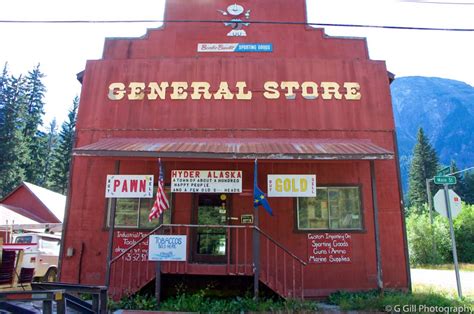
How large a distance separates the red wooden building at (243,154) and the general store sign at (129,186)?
33cm

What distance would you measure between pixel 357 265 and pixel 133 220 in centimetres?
594

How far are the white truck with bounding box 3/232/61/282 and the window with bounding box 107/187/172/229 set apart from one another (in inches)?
184

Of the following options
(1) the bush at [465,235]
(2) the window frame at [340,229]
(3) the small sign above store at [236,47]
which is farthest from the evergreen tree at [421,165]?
(3) the small sign above store at [236,47]

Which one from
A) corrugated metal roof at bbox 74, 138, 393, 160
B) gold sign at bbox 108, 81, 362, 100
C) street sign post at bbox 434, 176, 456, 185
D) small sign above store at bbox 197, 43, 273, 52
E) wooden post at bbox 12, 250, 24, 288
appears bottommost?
wooden post at bbox 12, 250, 24, 288

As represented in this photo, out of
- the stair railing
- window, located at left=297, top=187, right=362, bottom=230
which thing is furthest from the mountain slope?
the stair railing

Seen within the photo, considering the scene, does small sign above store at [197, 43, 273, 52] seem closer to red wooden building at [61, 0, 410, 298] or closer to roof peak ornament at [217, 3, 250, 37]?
red wooden building at [61, 0, 410, 298]

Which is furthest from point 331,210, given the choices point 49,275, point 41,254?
point 49,275

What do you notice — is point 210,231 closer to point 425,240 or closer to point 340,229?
point 340,229

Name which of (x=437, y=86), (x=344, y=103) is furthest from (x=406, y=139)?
(x=344, y=103)

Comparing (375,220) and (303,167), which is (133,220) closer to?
(303,167)

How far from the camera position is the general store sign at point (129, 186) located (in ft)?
28.7

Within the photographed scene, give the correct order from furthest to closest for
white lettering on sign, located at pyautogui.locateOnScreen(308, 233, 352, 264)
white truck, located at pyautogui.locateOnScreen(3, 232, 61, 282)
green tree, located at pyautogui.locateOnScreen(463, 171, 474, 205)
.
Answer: green tree, located at pyautogui.locateOnScreen(463, 171, 474, 205), white truck, located at pyautogui.locateOnScreen(3, 232, 61, 282), white lettering on sign, located at pyautogui.locateOnScreen(308, 233, 352, 264)

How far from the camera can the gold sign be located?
422 inches

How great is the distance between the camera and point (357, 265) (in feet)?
30.9
